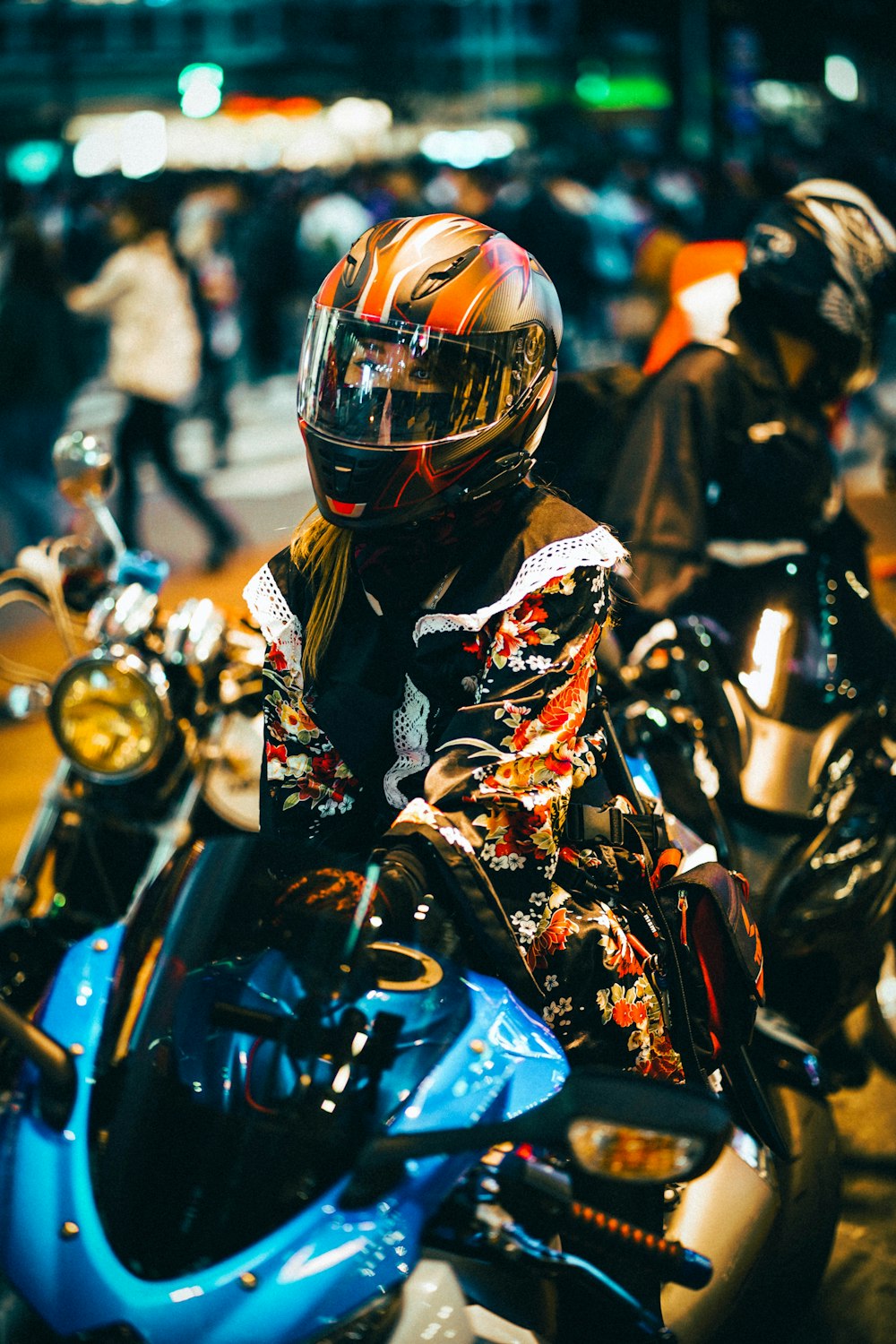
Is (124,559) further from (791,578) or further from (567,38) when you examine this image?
(567,38)

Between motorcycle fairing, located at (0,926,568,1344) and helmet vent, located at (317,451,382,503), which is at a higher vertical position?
helmet vent, located at (317,451,382,503)

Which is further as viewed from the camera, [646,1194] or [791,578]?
[791,578]

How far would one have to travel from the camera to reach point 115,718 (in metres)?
3.05

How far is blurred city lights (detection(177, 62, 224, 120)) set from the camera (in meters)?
31.7

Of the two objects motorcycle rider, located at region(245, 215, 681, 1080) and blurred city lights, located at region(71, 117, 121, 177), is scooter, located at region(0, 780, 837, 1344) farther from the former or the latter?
blurred city lights, located at region(71, 117, 121, 177)

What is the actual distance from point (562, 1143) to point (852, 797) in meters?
2.00

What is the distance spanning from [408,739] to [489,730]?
0.32 metres

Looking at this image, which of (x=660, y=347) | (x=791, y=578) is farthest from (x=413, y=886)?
(x=660, y=347)

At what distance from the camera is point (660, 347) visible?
12.7 ft

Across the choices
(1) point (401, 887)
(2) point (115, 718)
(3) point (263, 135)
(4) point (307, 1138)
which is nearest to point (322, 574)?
(1) point (401, 887)

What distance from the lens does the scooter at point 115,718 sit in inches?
120

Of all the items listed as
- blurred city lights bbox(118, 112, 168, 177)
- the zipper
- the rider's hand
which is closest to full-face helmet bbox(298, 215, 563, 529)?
the rider's hand

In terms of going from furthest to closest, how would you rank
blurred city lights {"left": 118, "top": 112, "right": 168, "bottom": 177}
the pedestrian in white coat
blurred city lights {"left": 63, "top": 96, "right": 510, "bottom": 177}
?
blurred city lights {"left": 63, "top": 96, "right": 510, "bottom": 177} → blurred city lights {"left": 118, "top": 112, "right": 168, "bottom": 177} → the pedestrian in white coat

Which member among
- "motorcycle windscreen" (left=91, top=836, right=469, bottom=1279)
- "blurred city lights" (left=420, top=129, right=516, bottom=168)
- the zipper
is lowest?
"blurred city lights" (left=420, top=129, right=516, bottom=168)
